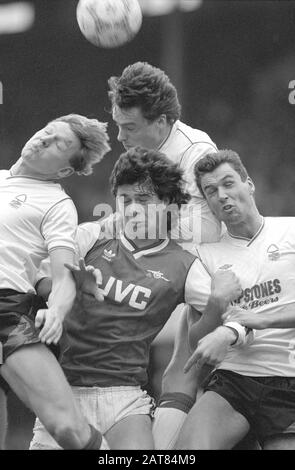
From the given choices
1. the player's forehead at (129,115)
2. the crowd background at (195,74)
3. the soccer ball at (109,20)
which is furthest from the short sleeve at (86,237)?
the crowd background at (195,74)

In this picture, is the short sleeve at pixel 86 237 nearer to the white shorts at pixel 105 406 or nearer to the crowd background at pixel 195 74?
the white shorts at pixel 105 406

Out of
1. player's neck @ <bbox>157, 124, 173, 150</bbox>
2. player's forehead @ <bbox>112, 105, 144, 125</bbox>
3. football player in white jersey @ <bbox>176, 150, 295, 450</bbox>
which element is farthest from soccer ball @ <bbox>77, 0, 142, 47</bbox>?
football player in white jersey @ <bbox>176, 150, 295, 450</bbox>

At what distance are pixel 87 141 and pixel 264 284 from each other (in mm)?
1017

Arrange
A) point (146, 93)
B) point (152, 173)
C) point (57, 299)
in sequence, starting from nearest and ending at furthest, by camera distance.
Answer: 1. point (57, 299)
2. point (152, 173)
3. point (146, 93)

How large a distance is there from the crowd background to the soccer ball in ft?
15.6

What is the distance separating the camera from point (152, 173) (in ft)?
13.4

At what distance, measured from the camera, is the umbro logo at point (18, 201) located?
13.2 feet

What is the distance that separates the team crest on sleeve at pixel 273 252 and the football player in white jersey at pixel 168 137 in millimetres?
260

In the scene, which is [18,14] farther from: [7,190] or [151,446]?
[151,446]

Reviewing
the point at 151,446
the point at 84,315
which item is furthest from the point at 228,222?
the point at 151,446

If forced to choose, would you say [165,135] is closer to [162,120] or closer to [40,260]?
[162,120]

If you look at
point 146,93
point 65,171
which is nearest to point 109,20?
point 146,93

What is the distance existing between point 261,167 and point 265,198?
550mm

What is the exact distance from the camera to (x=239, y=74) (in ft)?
32.6
